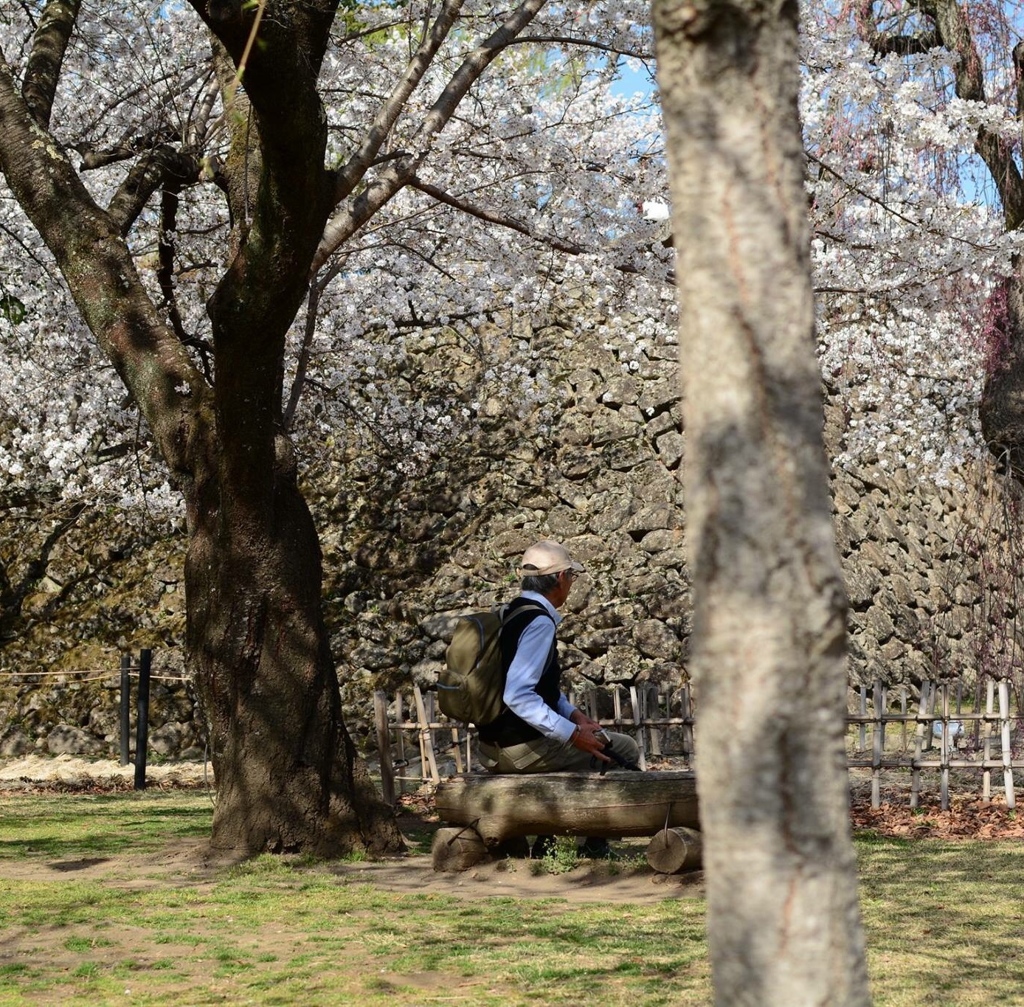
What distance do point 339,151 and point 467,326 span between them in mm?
6361

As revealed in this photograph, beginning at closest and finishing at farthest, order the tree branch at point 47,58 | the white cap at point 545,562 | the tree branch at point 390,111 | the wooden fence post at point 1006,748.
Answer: the white cap at point 545,562, the tree branch at point 390,111, the tree branch at point 47,58, the wooden fence post at point 1006,748

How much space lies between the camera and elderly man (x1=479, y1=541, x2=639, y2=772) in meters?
7.14

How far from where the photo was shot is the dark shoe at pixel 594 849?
7.90 meters

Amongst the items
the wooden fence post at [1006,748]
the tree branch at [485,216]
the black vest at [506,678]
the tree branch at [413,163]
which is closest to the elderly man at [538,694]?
the black vest at [506,678]

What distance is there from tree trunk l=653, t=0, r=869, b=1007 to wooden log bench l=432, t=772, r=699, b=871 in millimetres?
4661

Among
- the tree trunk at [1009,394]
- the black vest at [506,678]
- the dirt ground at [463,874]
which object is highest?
the tree trunk at [1009,394]

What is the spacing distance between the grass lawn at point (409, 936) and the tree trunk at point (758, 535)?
2.38m

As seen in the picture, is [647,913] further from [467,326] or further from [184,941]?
[467,326]

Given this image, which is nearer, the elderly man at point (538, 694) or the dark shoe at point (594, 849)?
the elderly man at point (538, 694)

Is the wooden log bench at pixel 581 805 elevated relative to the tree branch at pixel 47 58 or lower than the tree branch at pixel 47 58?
lower

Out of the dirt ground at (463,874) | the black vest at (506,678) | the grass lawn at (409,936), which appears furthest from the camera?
the black vest at (506,678)

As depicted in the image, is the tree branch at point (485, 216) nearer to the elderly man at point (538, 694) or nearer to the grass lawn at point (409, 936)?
the elderly man at point (538, 694)

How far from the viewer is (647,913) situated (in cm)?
635

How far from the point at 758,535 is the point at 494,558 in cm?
1516
